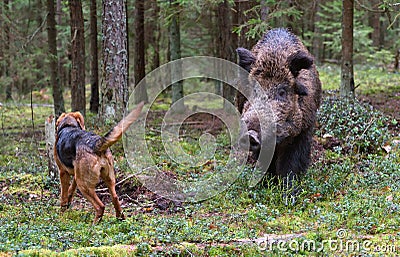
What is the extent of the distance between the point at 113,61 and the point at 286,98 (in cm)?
500

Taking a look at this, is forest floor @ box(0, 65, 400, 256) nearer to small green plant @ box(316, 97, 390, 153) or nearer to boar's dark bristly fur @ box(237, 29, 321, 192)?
small green plant @ box(316, 97, 390, 153)

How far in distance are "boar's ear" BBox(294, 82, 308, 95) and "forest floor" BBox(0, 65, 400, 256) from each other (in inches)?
58.4

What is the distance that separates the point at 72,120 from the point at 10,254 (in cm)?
295

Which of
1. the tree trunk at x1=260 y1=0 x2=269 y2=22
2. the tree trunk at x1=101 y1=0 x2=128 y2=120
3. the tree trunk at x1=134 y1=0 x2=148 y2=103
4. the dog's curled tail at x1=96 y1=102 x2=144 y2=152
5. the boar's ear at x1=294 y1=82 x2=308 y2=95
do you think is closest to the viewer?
the dog's curled tail at x1=96 y1=102 x2=144 y2=152

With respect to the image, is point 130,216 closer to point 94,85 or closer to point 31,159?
point 31,159

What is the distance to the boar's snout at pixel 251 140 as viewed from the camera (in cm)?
711

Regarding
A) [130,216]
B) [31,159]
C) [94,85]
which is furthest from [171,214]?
[94,85]

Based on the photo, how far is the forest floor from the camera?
5340 millimetres

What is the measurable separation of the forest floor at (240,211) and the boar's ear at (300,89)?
1484mm

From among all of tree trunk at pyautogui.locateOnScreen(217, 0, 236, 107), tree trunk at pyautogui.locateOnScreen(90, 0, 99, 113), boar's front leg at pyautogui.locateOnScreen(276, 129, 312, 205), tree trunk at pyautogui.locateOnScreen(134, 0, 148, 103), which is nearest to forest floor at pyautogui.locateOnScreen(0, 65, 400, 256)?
boar's front leg at pyautogui.locateOnScreen(276, 129, 312, 205)

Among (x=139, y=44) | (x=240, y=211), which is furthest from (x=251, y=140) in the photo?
(x=139, y=44)

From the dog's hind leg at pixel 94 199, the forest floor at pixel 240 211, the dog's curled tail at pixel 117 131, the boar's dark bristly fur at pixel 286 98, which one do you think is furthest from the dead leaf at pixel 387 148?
the dog's hind leg at pixel 94 199

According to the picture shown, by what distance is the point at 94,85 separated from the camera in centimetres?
1997

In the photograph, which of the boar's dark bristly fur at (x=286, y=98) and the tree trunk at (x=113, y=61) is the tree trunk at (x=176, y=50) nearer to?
the tree trunk at (x=113, y=61)
